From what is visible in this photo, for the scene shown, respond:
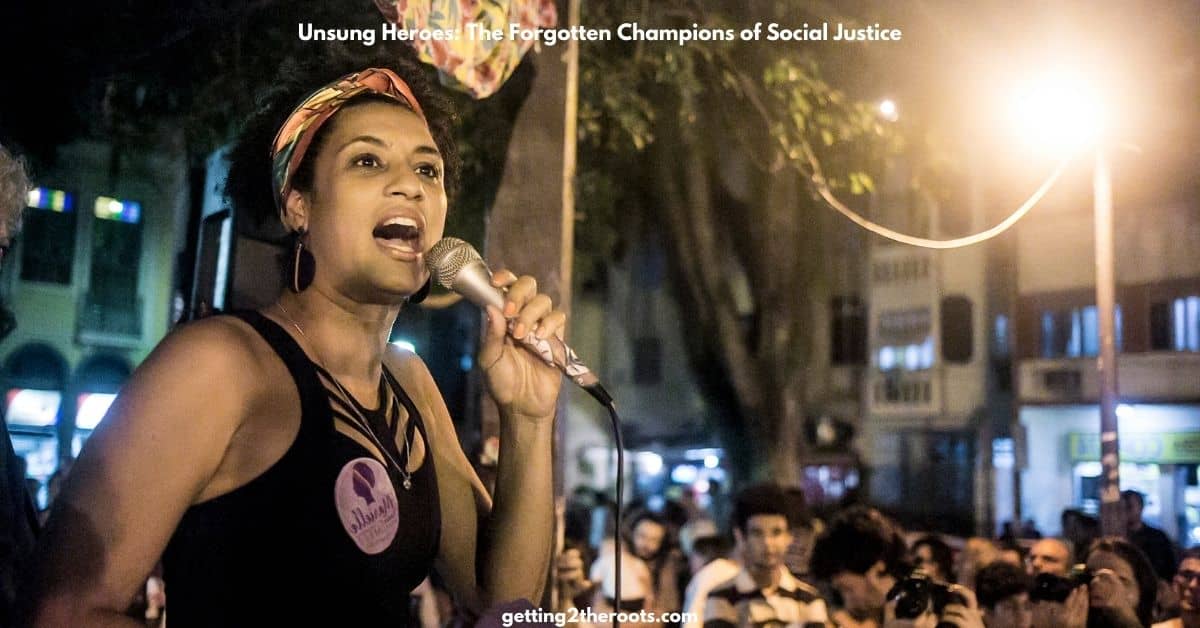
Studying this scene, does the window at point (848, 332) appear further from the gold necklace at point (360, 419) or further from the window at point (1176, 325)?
the gold necklace at point (360, 419)

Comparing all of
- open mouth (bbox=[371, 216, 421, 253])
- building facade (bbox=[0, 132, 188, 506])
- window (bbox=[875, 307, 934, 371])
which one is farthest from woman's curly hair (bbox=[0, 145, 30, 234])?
window (bbox=[875, 307, 934, 371])

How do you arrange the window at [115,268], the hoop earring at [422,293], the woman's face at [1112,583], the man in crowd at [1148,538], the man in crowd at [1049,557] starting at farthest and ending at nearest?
the window at [115,268]
the man in crowd at [1148,538]
the man in crowd at [1049,557]
the woman's face at [1112,583]
the hoop earring at [422,293]

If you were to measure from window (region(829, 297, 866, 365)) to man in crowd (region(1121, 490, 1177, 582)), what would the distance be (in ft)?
59.9

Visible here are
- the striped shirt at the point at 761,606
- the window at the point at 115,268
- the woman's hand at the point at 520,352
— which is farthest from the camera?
the window at the point at 115,268

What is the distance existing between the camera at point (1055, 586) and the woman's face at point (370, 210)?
11.5 feet

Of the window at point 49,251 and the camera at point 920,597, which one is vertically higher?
the window at point 49,251

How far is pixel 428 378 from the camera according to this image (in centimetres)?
242

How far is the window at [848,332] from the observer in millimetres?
27000

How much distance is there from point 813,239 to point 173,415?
15.6 metres

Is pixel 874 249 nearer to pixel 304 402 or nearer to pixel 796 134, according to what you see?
pixel 796 134

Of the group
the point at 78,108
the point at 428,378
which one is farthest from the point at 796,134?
the point at 428,378

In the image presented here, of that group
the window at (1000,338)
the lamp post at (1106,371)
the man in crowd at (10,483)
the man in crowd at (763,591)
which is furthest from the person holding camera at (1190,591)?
the window at (1000,338)

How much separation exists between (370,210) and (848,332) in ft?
85.2

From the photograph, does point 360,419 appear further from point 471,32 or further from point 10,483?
point 471,32
